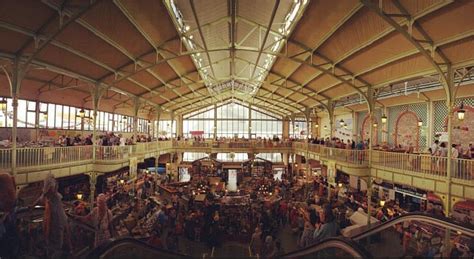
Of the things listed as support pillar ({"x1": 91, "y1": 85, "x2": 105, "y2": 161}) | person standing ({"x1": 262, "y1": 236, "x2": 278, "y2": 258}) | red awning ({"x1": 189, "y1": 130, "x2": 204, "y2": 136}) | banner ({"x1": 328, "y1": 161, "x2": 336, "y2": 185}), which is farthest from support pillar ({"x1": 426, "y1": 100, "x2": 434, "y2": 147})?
red awning ({"x1": 189, "y1": 130, "x2": 204, "y2": 136})

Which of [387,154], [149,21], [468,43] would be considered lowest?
[387,154]

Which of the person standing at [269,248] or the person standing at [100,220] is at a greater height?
the person standing at [100,220]

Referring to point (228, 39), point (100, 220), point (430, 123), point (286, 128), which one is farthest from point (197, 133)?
point (100, 220)

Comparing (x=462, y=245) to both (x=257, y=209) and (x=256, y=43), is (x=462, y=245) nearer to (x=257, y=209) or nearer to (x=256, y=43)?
(x=257, y=209)

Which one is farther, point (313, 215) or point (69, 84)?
point (69, 84)

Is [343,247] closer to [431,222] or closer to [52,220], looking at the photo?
[431,222]

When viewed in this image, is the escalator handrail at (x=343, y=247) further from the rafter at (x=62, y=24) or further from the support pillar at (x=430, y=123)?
the support pillar at (x=430, y=123)

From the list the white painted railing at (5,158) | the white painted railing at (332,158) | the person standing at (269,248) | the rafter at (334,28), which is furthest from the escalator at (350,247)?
the white painted railing at (5,158)

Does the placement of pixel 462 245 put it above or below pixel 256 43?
below

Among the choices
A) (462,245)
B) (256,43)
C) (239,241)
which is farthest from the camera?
(256,43)

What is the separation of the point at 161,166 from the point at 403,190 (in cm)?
2304

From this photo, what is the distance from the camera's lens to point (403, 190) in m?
18.0

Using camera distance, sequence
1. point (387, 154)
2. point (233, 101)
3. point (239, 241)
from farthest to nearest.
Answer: point (233, 101), point (387, 154), point (239, 241)

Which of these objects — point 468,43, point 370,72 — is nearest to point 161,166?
point 370,72
